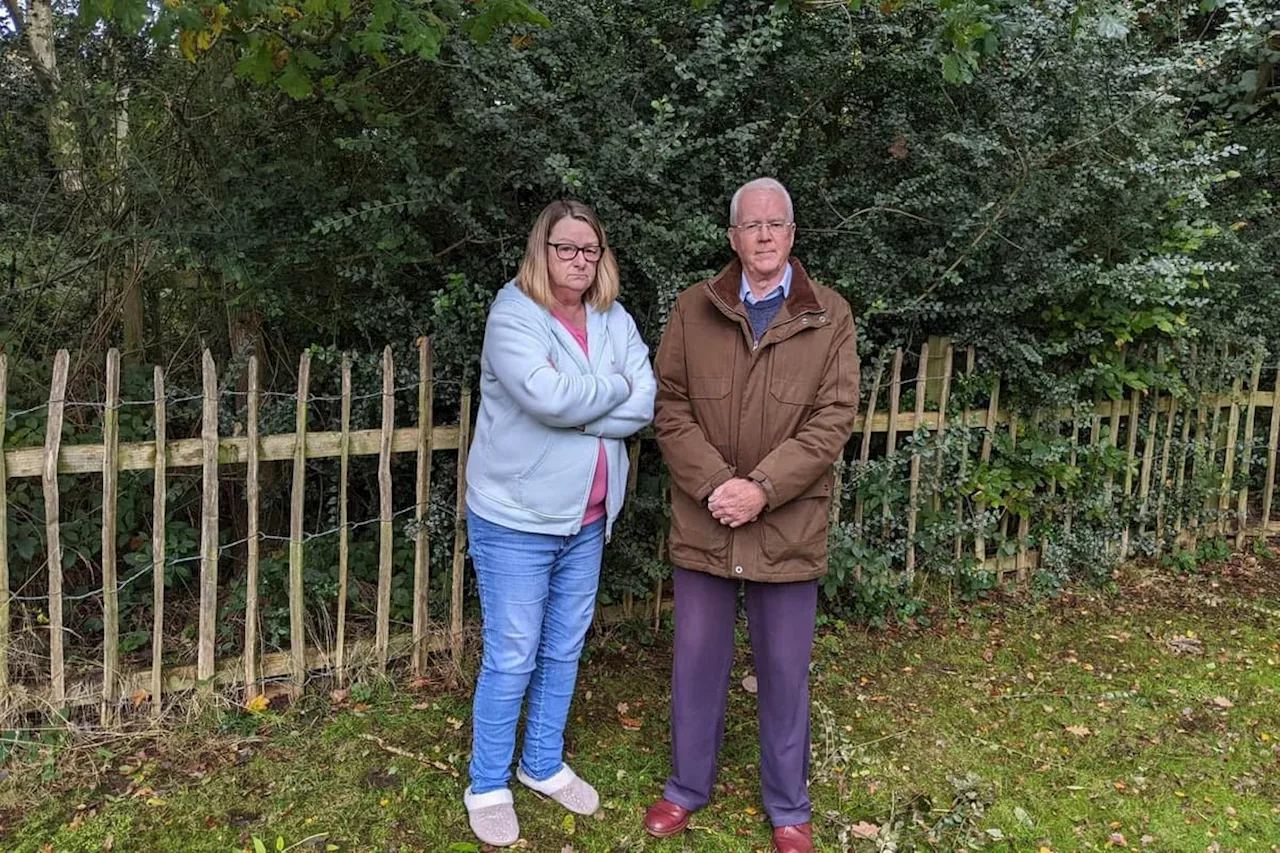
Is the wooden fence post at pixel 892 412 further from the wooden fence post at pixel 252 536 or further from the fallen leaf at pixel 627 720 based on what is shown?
the wooden fence post at pixel 252 536

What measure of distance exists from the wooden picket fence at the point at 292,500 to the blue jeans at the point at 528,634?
2.85 ft

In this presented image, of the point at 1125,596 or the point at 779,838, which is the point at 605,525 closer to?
the point at 779,838

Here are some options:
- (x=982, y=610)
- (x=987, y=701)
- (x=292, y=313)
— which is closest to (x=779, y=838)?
(x=987, y=701)

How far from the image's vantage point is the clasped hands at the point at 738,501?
8.32 ft

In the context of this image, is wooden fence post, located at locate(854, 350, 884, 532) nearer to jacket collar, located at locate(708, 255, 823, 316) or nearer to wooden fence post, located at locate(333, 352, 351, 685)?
jacket collar, located at locate(708, 255, 823, 316)

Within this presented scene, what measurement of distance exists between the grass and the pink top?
3.41 ft

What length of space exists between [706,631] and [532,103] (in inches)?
80.6

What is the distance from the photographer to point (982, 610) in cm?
462

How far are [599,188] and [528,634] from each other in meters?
1.77

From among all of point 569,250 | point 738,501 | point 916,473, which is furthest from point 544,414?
point 916,473

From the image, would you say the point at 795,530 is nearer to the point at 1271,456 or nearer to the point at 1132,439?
the point at 1132,439

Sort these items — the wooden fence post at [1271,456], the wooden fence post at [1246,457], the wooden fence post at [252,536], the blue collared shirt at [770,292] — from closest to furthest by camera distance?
the blue collared shirt at [770,292] → the wooden fence post at [252,536] → the wooden fence post at [1246,457] → the wooden fence post at [1271,456]

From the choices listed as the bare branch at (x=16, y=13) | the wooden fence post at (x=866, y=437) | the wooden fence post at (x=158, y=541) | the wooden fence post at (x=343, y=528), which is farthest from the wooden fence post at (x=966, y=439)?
the bare branch at (x=16, y=13)

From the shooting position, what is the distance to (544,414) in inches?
97.7
